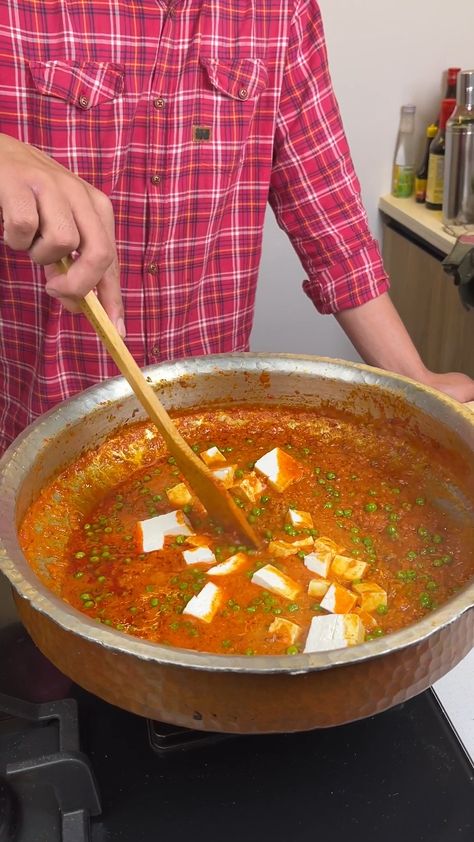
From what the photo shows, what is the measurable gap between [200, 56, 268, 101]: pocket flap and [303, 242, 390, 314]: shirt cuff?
0.41 meters

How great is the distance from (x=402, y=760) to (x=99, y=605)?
0.42m

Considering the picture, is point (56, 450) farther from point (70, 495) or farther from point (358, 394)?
point (358, 394)

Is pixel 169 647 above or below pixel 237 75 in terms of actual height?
below

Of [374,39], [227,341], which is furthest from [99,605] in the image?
[374,39]

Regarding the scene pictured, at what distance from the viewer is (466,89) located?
8.59ft

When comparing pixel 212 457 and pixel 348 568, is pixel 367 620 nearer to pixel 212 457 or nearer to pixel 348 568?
pixel 348 568

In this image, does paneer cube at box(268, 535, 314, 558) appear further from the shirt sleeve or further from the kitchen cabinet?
the kitchen cabinet

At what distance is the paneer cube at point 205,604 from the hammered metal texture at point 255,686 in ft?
0.66

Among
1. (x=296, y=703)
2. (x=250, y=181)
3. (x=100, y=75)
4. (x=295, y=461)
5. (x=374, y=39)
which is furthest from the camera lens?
(x=374, y=39)

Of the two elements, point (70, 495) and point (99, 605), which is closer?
point (99, 605)

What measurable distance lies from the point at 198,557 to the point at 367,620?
0.25m

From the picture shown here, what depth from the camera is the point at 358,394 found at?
4.11ft

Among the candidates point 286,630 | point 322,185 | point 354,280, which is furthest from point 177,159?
point 286,630

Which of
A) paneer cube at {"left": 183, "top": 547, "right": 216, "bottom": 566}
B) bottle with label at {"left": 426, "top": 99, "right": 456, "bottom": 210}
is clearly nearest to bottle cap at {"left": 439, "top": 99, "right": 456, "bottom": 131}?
bottle with label at {"left": 426, "top": 99, "right": 456, "bottom": 210}
